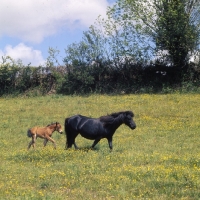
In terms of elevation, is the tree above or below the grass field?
above

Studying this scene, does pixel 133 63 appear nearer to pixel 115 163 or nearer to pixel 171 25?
pixel 171 25

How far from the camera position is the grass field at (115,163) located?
998 cm

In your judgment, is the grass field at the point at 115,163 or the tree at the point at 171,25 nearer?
the grass field at the point at 115,163

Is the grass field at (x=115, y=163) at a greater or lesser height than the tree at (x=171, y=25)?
lesser

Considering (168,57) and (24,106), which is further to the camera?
(168,57)

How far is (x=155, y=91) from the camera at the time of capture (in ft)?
121

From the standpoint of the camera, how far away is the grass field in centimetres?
998

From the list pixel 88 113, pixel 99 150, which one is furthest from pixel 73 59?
pixel 99 150

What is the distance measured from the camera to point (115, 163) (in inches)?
512

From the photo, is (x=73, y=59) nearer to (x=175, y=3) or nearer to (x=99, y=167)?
(x=175, y=3)

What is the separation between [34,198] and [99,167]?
3646 millimetres

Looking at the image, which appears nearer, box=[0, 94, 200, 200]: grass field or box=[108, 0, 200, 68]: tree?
box=[0, 94, 200, 200]: grass field

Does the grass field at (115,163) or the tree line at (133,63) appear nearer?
the grass field at (115,163)

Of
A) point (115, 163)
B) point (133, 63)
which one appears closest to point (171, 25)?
point (133, 63)
